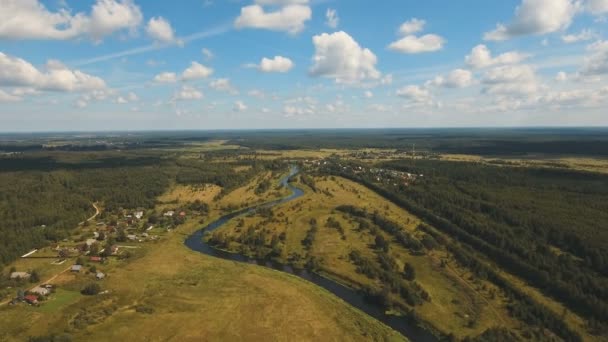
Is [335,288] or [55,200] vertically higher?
[55,200]

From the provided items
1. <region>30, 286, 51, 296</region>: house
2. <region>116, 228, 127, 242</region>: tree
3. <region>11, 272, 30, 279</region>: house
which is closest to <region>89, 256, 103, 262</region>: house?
<region>11, 272, 30, 279</region>: house

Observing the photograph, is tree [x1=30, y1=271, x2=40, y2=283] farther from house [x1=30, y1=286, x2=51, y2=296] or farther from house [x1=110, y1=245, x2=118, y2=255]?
house [x1=110, y1=245, x2=118, y2=255]

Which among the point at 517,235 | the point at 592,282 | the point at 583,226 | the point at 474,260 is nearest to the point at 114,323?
the point at 474,260

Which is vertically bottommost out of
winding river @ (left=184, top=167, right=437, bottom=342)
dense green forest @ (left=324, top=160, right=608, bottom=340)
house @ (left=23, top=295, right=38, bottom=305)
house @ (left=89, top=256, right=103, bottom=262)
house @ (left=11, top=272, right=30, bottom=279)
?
winding river @ (left=184, top=167, right=437, bottom=342)

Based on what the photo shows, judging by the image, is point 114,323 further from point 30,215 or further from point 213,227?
point 30,215

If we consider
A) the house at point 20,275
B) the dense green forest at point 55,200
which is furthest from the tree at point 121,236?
the house at point 20,275

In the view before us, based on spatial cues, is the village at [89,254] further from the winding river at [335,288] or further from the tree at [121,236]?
the winding river at [335,288]

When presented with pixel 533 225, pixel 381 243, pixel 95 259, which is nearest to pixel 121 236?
pixel 95 259

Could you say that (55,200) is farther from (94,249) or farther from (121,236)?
(94,249)
